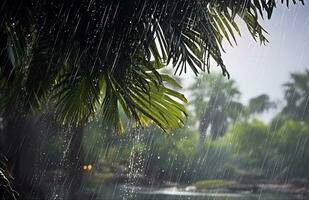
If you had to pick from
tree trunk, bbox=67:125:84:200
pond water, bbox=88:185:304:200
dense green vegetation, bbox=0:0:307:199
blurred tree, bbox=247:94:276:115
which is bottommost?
pond water, bbox=88:185:304:200

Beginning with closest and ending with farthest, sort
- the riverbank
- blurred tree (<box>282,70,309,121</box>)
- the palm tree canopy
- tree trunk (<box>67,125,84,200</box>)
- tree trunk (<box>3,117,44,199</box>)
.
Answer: the palm tree canopy
tree trunk (<box>3,117,44,199</box>)
tree trunk (<box>67,125,84,200</box>)
the riverbank
blurred tree (<box>282,70,309,121</box>)

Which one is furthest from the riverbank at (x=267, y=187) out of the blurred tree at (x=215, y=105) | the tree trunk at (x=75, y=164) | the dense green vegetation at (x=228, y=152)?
the tree trunk at (x=75, y=164)

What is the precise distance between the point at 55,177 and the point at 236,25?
70.8ft

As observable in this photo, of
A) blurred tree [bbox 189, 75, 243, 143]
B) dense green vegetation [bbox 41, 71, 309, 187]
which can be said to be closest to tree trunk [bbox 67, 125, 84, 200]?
dense green vegetation [bbox 41, 71, 309, 187]

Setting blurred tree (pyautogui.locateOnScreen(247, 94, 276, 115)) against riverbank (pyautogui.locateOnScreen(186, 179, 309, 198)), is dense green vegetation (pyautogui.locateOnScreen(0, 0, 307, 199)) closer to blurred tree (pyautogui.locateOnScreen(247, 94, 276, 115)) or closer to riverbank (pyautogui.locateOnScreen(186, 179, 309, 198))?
riverbank (pyautogui.locateOnScreen(186, 179, 309, 198))

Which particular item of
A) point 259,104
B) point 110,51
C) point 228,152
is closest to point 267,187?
point 228,152

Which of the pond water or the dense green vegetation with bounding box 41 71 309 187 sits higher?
the dense green vegetation with bounding box 41 71 309 187

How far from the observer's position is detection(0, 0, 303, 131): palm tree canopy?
2.54 metres

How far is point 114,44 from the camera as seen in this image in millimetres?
2604

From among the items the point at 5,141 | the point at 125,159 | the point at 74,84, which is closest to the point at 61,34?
the point at 74,84

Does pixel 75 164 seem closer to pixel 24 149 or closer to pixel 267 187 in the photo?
pixel 24 149

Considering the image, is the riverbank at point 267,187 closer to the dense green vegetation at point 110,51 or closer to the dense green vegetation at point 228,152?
the dense green vegetation at point 228,152

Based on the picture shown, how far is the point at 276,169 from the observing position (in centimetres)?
3431

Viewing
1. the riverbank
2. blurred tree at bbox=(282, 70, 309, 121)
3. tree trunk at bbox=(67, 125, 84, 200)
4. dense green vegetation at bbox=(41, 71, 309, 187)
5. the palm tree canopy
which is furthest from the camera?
blurred tree at bbox=(282, 70, 309, 121)
